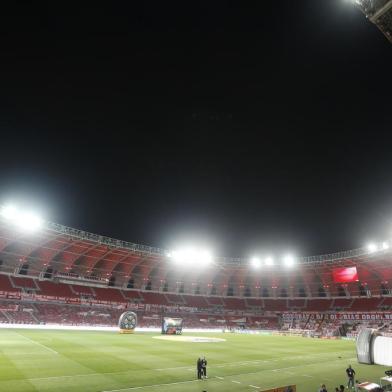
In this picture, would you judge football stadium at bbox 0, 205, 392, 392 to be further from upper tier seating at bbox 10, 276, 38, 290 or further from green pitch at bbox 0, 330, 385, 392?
upper tier seating at bbox 10, 276, 38, 290

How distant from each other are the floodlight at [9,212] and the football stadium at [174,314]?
155mm

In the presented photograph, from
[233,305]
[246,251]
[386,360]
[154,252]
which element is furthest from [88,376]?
[233,305]

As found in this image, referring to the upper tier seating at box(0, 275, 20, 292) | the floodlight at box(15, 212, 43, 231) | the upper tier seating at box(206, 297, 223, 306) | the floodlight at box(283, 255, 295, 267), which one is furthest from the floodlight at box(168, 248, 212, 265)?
the upper tier seating at box(0, 275, 20, 292)

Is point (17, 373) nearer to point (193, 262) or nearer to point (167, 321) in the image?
point (167, 321)

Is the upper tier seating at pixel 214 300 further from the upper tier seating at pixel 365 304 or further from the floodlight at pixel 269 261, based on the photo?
the upper tier seating at pixel 365 304

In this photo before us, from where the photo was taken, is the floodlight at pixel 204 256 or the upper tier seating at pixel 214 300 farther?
the upper tier seating at pixel 214 300

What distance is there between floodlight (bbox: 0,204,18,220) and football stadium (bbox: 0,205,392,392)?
0.51 ft

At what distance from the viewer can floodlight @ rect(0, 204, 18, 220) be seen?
50.2 metres

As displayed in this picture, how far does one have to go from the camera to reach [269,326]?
88750 mm

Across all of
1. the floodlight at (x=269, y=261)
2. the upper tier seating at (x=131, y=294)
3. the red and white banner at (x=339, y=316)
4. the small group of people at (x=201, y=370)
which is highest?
the floodlight at (x=269, y=261)

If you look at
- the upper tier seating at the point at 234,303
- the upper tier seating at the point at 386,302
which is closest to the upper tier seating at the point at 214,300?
the upper tier seating at the point at 234,303

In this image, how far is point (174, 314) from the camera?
84.0 m

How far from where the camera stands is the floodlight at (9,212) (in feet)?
165

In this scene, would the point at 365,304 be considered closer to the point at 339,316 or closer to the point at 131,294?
the point at 339,316
